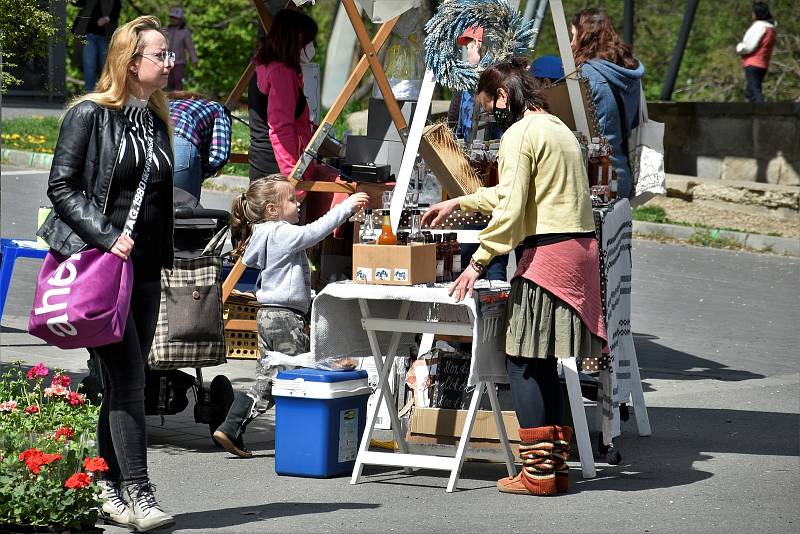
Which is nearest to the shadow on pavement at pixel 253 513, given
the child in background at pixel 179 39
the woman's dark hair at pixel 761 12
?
the woman's dark hair at pixel 761 12

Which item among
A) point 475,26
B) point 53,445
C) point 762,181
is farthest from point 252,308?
point 762,181

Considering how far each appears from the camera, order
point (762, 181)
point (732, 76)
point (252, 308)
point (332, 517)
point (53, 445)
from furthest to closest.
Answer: point (732, 76) < point (762, 181) < point (252, 308) < point (332, 517) < point (53, 445)

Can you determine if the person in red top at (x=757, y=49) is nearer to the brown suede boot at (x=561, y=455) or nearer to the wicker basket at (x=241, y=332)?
the wicker basket at (x=241, y=332)

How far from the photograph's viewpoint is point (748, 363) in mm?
9547

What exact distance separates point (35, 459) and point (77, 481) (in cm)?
16

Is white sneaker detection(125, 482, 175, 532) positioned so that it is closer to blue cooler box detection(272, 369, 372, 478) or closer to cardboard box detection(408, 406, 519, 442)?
blue cooler box detection(272, 369, 372, 478)

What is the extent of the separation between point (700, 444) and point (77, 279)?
11.7 ft

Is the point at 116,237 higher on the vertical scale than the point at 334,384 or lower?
higher

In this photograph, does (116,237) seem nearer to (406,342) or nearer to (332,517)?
(332,517)

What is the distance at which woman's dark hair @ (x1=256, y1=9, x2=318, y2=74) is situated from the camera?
845 centimetres

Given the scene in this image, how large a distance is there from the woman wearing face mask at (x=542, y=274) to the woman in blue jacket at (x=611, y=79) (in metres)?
1.90

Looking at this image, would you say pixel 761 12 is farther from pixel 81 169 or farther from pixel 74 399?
pixel 81 169

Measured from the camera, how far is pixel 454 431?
6.59 metres

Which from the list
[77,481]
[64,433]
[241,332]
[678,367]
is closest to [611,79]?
[678,367]
